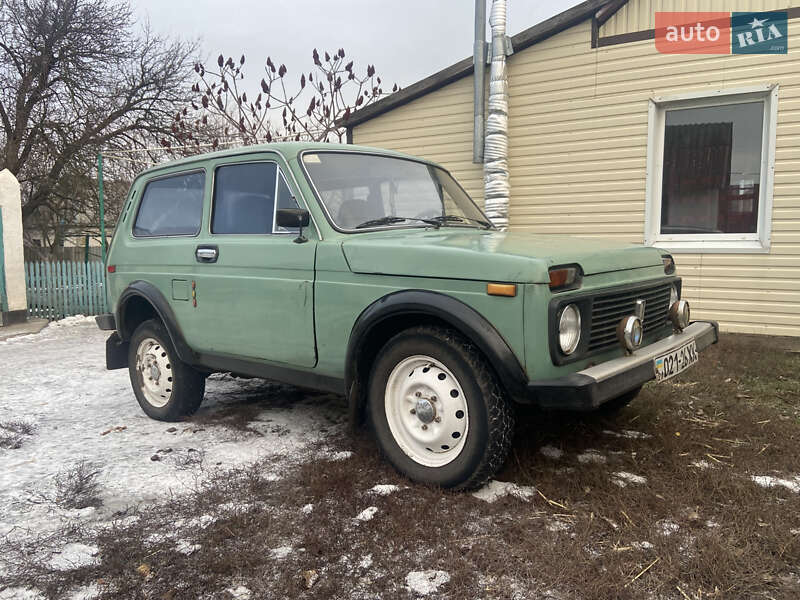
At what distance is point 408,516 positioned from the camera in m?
3.01

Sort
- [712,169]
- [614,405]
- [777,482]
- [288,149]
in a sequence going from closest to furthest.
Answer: [777,482]
[288,149]
[614,405]
[712,169]

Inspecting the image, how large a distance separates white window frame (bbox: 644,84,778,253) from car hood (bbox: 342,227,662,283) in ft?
13.4

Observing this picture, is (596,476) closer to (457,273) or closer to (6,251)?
(457,273)

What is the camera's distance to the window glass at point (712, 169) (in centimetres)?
733

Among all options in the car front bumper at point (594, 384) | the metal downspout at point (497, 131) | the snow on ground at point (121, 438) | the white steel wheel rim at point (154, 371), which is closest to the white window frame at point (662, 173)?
the metal downspout at point (497, 131)

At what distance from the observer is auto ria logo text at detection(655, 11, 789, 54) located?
699 cm

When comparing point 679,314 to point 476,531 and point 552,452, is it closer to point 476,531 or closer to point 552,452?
point 552,452

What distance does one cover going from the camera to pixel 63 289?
1248cm

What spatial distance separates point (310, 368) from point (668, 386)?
335 centimetres

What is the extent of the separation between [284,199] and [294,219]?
0.36 m

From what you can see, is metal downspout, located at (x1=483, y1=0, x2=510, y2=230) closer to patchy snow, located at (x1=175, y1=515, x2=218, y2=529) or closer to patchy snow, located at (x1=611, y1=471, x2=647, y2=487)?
patchy snow, located at (x1=611, y1=471, x2=647, y2=487)

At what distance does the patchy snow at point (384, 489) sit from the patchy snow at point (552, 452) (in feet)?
3.44

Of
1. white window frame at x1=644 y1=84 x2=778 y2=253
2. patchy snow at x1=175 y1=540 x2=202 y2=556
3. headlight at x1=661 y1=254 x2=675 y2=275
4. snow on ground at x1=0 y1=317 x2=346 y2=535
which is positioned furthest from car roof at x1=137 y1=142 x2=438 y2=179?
white window frame at x1=644 y1=84 x2=778 y2=253

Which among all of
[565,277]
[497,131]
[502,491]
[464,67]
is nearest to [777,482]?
[502,491]
